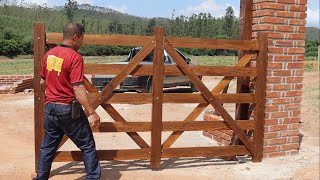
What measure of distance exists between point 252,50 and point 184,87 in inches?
406

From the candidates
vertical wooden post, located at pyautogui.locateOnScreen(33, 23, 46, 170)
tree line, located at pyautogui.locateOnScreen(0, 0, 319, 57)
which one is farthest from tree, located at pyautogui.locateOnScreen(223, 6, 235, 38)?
vertical wooden post, located at pyautogui.locateOnScreen(33, 23, 46, 170)

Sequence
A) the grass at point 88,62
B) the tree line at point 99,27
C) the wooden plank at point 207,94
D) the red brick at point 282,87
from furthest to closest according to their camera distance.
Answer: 1. the tree line at point 99,27
2. the grass at point 88,62
3. the red brick at point 282,87
4. the wooden plank at point 207,94

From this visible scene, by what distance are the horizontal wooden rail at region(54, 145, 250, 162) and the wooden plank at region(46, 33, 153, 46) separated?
140 cm

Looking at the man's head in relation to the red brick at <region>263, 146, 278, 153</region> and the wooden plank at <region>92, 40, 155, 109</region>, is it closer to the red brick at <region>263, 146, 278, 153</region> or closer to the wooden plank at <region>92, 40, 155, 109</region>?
the wooden plank at <region>92, 40, 155, 109</region>

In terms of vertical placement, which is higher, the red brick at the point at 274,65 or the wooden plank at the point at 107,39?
the wooden plank at the point at 107,39

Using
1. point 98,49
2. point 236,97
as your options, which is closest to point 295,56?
point 236,97

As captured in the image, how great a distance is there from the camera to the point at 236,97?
215 inches

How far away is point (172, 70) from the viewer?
16.9ft

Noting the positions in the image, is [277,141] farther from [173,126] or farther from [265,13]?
[265,13]

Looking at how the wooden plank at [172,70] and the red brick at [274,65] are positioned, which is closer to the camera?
the wooden plank at [172,70]

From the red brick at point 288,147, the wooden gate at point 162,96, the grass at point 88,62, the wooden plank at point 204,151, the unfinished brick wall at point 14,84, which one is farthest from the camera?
the grass at point 88,62

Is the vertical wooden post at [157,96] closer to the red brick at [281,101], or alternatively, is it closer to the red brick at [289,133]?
the red brick at [281,101]

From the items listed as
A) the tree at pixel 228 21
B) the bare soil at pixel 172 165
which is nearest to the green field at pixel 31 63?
the tree at pixel 228 21

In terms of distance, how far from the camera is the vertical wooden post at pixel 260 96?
5.48 m
